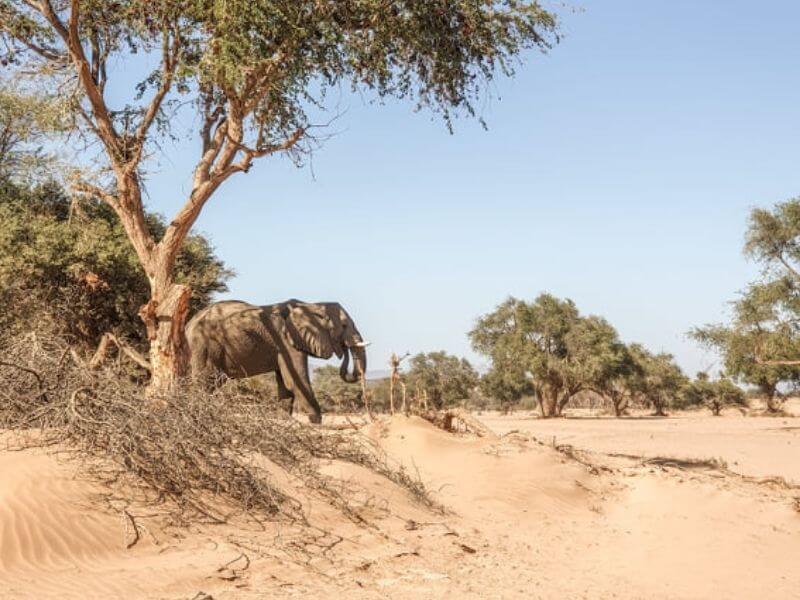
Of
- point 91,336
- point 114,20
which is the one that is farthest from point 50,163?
point 114,20

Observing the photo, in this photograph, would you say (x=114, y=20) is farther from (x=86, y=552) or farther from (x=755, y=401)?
(x=755, y=401)

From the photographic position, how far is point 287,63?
11.3m

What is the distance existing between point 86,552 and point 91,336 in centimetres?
1314

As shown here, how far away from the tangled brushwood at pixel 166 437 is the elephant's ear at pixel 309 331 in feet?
18.1

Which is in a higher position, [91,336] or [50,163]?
[50,163]

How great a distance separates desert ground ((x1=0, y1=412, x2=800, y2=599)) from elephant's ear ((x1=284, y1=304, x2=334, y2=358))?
3.39m

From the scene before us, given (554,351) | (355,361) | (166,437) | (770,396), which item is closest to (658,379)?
(770,396)

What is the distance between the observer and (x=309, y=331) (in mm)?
14250

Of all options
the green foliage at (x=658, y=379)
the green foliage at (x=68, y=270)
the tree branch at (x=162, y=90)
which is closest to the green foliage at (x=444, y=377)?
the green foliage at (x=658, y=379)

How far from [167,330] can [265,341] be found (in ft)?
11.2

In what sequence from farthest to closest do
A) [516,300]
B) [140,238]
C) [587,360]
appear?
[516,300] → [587,360] → [140,238]

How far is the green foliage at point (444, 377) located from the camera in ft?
161

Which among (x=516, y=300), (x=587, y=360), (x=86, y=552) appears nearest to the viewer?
(x=86, y=552)

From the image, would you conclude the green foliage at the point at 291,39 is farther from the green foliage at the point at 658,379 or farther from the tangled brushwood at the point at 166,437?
the green foliage at the point at 658,379
